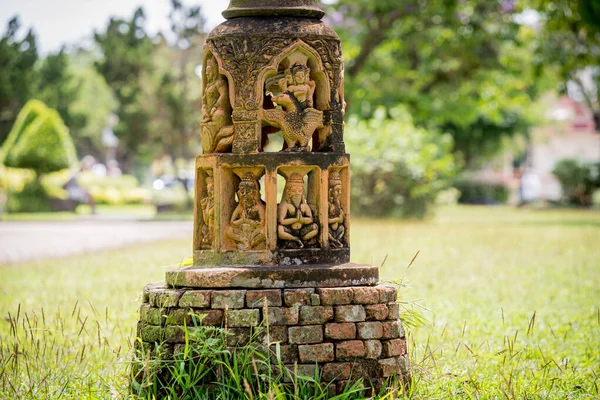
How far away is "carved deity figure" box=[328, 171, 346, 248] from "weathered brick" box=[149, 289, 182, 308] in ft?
3.71

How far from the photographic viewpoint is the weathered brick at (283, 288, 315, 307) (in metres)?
5.87

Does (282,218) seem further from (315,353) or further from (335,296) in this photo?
(315,353)

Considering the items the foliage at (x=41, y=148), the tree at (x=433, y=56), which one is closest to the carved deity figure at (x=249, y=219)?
the tree at (x=433, y=56)

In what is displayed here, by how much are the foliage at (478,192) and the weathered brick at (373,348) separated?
4385 centimetres

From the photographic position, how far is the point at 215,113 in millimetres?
6562

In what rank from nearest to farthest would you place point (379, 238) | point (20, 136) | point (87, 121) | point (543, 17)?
point (379, 238) < point (543, 17) < point (20, 136) < point (87, 121)

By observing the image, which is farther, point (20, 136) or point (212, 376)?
point (20, 136)

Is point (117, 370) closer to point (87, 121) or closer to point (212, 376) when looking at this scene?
point (212, 376)

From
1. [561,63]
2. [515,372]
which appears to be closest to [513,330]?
[515,372]

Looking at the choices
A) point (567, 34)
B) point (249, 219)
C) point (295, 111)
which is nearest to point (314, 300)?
point (249, 219)

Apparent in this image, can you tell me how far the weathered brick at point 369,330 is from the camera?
5938 mm

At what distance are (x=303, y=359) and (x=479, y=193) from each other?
1791 inches

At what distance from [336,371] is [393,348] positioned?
0.40 meters

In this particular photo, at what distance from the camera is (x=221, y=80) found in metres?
6.59
